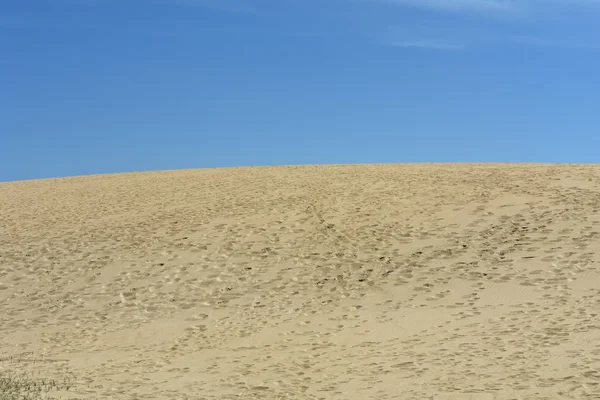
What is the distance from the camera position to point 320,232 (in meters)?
18.8

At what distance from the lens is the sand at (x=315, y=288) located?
1052cm

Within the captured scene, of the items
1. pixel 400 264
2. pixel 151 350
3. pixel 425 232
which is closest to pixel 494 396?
pixel 151 350

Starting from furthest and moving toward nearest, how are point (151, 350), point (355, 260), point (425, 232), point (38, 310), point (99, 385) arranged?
point (425, 232) < point (355, 260) < point (38, 310) < point (151, 350) < point (99, 385)

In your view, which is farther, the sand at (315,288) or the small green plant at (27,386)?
the sand at (315,288)

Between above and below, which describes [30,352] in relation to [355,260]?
below

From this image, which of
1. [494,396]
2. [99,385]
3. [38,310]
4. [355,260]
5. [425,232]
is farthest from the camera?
[425,232]

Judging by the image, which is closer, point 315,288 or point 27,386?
point 27,386

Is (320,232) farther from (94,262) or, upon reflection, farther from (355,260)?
(94,262)

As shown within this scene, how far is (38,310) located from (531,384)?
422 inches

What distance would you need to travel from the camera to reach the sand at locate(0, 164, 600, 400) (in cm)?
1052

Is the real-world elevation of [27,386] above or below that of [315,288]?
below

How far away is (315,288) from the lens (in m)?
15.8

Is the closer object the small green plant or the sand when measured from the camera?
the small green plant

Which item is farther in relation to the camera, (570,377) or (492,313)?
(492,313)
